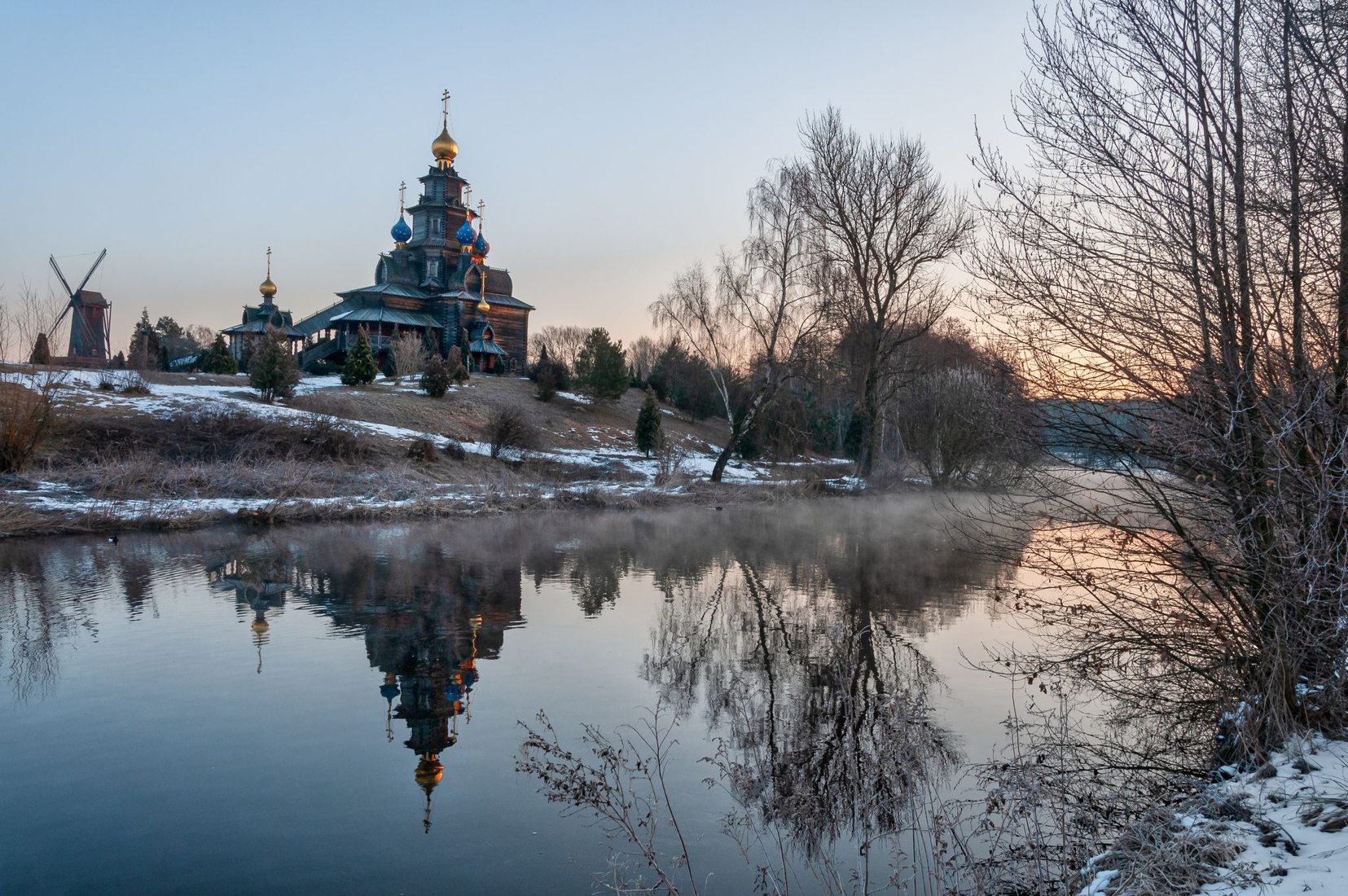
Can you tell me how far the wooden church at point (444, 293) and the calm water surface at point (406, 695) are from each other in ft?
123

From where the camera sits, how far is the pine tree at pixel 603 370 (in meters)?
46.8

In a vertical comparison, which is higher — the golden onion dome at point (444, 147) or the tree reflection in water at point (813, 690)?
the golden onion dome at point (444, 147)

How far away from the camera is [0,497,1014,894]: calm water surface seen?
17.2 feet

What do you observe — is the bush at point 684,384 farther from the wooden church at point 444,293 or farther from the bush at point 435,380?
the bush at point 435,380

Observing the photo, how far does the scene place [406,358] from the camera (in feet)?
147

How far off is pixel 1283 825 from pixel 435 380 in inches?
1487

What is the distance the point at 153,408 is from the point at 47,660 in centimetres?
2191

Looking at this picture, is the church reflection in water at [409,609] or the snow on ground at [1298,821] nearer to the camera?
the snow on ground at [1298,821]

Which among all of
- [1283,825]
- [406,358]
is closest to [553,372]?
[406,358]

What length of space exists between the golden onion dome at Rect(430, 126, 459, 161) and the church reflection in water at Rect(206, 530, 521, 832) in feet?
143

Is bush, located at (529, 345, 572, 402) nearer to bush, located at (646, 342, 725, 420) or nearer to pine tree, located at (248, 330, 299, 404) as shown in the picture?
bush, located at (646, 342, 725, 420)

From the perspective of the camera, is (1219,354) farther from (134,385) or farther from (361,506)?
(134,385)

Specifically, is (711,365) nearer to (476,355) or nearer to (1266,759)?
(476,355)

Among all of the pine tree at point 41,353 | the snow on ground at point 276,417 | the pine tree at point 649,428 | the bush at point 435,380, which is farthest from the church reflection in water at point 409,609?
the bush at point 435,380
